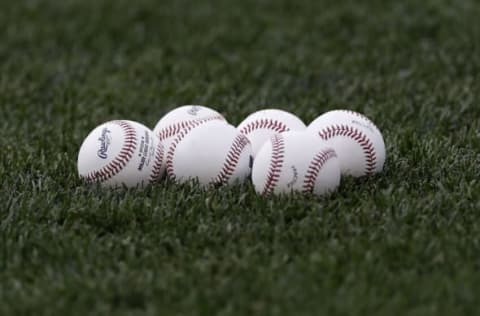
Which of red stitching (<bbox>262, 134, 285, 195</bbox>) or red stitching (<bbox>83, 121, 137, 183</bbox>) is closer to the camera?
red stitching (<bbox>262, 134, 285, 195</bbox>)

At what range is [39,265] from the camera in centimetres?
427

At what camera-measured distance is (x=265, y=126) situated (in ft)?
17.5

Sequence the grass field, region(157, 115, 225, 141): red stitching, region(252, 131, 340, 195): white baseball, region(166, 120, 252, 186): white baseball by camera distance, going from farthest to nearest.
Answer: region(157, 115, 225, 141): red stitching < region(166, 120, 252, 186): white baseball < region(252, 131, 340, 195): white baseball < the grass field

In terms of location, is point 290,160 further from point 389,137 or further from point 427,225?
point 389,137

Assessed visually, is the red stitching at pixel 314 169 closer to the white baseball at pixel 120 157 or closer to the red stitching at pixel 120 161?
the white baseball at pixel 120 157

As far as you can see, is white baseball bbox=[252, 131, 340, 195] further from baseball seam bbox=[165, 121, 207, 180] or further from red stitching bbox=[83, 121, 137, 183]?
red stitching bbox=[83, 121, 137, 183]

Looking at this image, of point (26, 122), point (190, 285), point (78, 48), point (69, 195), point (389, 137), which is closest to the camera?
point (190, 285)

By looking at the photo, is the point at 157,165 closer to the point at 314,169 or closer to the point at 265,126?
the point at 265,126

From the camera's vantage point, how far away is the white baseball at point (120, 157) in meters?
5.01

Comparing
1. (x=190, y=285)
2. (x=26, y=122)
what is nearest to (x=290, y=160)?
(x=190, y=285)

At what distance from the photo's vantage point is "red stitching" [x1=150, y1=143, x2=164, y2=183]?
5.09 metres

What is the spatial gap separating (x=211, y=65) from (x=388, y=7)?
96.1 inches

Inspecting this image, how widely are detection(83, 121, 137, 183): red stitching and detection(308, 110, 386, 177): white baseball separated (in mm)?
1004

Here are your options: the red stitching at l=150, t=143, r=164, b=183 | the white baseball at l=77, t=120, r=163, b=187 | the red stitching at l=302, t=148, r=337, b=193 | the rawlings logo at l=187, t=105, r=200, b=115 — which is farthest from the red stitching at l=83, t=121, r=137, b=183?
the red stitching at l=302, t=148, r=337, b=193
